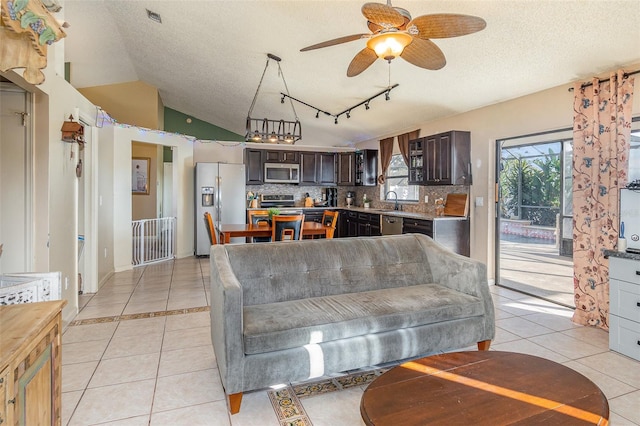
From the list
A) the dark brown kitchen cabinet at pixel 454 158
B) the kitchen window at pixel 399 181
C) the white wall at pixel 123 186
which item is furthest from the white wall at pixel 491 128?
the white wall at pixel 123 186

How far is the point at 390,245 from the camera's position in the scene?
3.15 meters

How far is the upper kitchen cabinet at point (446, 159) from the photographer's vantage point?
197 inches

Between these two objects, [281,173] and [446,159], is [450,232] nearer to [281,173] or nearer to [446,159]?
[446,159]

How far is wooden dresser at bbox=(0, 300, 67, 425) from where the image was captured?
3.53 feet

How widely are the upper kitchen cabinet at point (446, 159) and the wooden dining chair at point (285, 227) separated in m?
2.23

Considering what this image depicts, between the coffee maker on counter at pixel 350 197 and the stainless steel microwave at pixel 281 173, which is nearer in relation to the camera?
the stainless steel microwave at pixel 281 173

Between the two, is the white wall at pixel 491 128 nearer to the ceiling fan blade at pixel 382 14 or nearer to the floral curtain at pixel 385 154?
the floral curtain at pixel 385 154

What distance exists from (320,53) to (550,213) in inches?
176

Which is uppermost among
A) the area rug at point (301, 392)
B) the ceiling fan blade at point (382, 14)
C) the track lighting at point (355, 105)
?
the track lighting at point (355, 105)

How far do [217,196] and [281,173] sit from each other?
1.64m

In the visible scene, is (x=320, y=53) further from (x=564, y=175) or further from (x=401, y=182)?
(x=564, y=175)

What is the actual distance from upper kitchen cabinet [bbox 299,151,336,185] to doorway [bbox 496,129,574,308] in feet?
12.6

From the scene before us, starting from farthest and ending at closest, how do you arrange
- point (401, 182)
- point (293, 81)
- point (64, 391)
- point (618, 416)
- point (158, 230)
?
point (401, 182)
point (158, 230)
point (293, 81)
point (64, 391)
point (618, 416)

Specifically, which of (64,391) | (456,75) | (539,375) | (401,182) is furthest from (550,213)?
(64,391)
